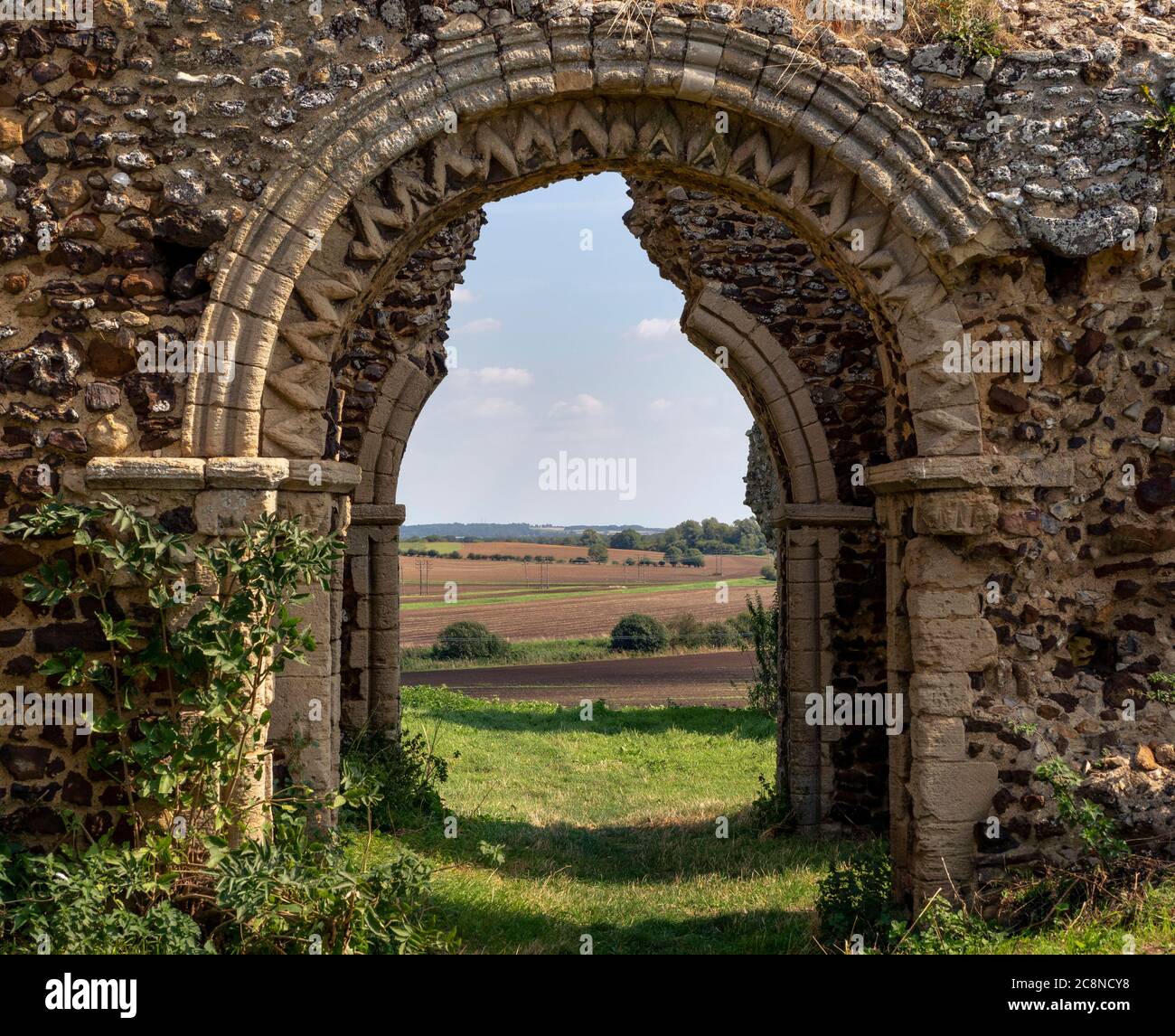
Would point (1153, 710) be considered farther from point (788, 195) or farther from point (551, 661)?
point (551, 661)

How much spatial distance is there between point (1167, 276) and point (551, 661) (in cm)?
1760

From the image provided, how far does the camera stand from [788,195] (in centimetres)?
500

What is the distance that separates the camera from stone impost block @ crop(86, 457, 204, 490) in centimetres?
451

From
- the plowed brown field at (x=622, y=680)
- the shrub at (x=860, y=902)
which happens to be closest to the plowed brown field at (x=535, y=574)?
the plowed brown field at (x=622, y=680)

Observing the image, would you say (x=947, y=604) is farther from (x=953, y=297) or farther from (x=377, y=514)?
(x=377, y=514)

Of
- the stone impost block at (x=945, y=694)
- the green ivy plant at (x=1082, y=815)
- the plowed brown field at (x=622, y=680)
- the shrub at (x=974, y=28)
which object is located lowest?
the plowed brown field at (x=622, y=680)

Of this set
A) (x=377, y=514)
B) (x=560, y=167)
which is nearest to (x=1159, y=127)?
(x=560, y=167)

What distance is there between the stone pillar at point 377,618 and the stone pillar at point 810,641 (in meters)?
3.10

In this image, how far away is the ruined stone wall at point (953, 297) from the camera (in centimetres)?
464

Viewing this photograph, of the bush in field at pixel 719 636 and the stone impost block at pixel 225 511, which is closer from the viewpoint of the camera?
the stone impost block at pixel 225 511

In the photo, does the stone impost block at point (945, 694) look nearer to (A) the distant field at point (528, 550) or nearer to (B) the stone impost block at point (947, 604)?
(B) the stone impost block at point (947, 604)

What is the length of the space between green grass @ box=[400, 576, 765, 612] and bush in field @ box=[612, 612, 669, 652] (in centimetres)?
542

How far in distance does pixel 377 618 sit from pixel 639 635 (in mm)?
15307

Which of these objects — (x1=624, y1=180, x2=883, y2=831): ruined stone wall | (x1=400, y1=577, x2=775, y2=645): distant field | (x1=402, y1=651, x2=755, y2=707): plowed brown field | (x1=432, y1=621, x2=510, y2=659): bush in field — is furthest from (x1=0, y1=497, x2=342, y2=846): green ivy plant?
(x1=400, y1=577, x2=775, y2=645): distant field
